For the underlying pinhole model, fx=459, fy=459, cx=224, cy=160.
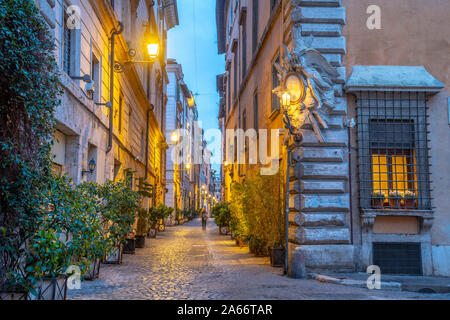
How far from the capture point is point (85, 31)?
39.2 feet

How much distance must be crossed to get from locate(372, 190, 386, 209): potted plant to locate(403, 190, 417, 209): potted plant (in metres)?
0.51

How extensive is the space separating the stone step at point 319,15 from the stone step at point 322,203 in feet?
14.1

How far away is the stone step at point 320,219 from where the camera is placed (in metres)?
10.8

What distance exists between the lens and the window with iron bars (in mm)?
10984

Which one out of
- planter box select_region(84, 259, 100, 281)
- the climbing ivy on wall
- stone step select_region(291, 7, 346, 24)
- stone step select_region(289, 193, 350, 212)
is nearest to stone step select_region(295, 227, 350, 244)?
stone step select_region(289, 193, 350, 212)

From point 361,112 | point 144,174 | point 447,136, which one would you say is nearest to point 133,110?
point 144,174

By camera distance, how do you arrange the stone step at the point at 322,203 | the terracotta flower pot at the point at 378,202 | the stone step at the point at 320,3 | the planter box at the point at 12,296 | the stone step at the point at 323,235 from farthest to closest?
the stone step at the point at 320,3 → the terracotta flower pot at the point at 378,202 → the stone step at the point at 322,203 → the stone step at the point at 323,235 → the planter box at the point at 12,296

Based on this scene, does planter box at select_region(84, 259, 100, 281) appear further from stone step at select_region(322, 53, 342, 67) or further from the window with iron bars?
stone step at select_region(322, 53, 342, 67)

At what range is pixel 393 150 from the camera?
37.3ft

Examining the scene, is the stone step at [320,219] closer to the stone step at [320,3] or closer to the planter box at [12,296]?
the stone step at [320,3]

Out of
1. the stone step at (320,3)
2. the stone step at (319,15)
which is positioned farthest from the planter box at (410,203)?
the stone step at (320,3)
